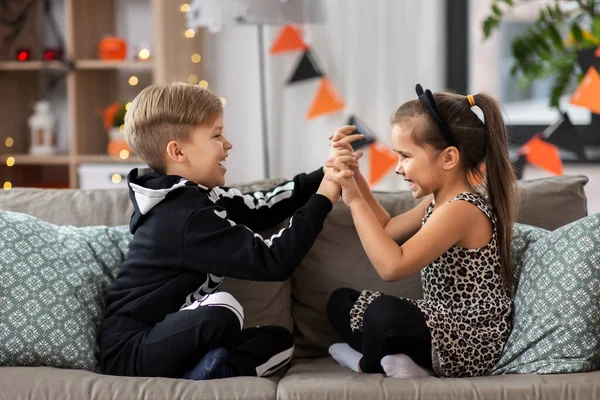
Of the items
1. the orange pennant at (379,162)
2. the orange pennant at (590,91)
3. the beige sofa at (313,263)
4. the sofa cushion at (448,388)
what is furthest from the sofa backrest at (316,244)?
the orange pennant at (379,162)

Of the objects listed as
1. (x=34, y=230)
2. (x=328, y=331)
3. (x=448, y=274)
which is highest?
(x=34, y=230)

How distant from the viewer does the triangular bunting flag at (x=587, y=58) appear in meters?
3.22

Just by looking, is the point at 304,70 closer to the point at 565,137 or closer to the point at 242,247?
the point at 565,137

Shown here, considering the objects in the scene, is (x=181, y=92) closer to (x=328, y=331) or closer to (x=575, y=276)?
(x=328, y=331)

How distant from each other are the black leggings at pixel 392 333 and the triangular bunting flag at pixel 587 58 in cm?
189

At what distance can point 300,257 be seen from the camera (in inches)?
69.2

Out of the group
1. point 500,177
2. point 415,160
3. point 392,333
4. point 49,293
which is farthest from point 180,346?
point 500,177

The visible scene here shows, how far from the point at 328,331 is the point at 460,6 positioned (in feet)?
7.44

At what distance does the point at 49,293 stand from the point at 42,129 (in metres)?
2.17

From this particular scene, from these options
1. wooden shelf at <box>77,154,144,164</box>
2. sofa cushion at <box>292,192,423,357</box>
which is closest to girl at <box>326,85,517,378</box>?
sofa cushion at <box>292,192,423,357</box>

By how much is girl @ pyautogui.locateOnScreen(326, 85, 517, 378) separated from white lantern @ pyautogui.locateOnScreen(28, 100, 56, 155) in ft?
7.56

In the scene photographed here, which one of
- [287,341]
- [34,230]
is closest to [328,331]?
[287,341]

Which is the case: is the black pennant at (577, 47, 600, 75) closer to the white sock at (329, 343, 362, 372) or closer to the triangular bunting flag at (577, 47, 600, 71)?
the triangular bunting flag at (577, 47, 600, 71)

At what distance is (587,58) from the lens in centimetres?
323
